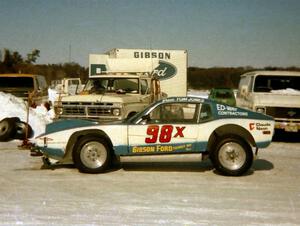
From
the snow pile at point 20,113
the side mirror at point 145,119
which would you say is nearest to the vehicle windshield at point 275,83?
the side mirror at point 145,119

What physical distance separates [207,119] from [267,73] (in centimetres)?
670

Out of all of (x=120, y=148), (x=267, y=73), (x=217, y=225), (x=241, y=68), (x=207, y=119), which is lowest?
(x=217, y=225)

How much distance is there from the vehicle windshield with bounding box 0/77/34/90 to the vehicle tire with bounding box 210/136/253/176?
12671 mm

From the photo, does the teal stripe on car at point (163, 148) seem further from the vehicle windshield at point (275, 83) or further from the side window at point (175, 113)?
the vehicle windshield at point (275, 83)

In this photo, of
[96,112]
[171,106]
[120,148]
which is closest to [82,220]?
[120,148]

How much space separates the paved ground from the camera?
16.2ft

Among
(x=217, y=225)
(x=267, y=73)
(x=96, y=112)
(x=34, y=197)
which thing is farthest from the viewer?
(x=267, y=73)

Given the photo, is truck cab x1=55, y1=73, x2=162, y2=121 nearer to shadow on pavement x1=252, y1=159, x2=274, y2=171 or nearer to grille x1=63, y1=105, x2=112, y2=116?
grille x1=63, y1=105, x2=112, y2=116

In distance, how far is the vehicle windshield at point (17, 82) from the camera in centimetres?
1798

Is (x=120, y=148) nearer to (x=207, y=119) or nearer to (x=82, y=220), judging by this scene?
(x=207, y=119)

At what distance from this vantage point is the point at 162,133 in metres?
7.35

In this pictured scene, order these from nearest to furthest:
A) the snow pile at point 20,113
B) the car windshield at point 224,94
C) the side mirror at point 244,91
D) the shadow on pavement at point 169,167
Result: the shadow on pavement at point 169,167, the snow pile at point 20,113, the side mirror at point 244,91, the car windshield at point 224,94

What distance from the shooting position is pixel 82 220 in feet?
15.7

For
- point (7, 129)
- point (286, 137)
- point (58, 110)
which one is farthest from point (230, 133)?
point (286, 137)
